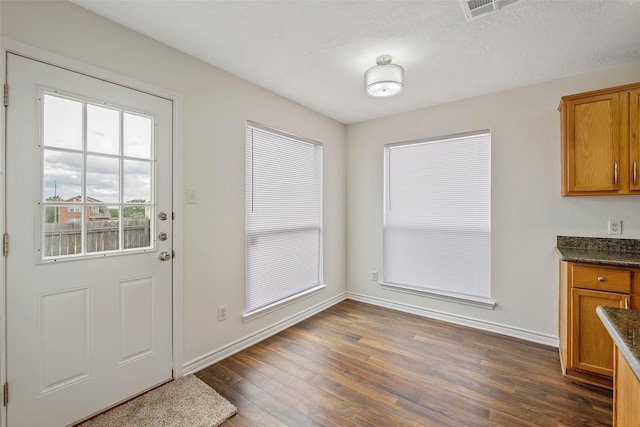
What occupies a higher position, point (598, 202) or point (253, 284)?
point (598, 202)

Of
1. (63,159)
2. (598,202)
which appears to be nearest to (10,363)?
(63,159)

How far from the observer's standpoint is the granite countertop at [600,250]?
1.98 metres

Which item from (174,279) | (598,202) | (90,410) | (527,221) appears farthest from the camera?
(527,221)

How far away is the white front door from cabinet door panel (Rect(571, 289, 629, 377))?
9.80ft

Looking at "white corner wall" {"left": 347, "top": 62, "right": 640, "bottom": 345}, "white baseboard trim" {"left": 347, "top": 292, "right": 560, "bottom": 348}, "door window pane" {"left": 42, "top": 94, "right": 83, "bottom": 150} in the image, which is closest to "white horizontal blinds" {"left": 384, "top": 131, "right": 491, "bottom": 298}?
"white corner wall" {"left": 347, "top": 62, "right": 640, "bottom": 345}

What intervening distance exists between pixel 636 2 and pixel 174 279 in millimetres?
3396

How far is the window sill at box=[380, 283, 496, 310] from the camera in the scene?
2.96m

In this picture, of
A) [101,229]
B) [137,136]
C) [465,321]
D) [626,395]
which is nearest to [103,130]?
[137,136]

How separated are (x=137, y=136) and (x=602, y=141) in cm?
346

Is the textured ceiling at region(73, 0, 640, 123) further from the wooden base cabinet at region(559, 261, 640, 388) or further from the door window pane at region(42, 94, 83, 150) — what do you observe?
the wooden base cabinet at region(559, 261, 640, 388)

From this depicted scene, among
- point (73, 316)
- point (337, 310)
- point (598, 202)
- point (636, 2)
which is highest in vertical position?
point (636, 2)

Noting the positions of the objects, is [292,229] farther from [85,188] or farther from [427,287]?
[85,188]

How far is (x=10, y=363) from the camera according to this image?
1.47 m

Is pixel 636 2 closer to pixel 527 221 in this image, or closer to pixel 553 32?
pixel 553 32
